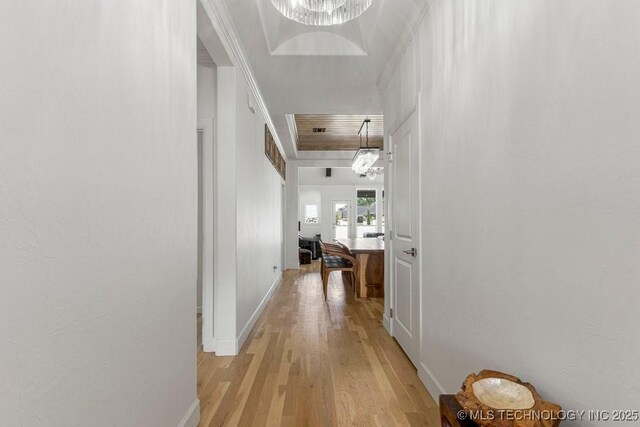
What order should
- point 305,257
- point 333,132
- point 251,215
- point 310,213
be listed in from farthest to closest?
point 310,213, point 305,257, point 333,132, point 251,215

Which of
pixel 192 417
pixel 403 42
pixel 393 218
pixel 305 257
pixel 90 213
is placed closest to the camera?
pixel 90 213

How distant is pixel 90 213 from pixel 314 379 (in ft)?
6.32

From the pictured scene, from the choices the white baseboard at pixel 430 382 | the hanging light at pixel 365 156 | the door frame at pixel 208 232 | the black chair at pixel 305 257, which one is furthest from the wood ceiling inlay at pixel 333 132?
the white baseboard at pixel 430 382

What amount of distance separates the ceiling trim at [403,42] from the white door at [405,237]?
23.0 inches

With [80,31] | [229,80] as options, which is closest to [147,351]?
[80,31]

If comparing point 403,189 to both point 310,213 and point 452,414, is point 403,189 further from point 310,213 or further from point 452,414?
point 310,213

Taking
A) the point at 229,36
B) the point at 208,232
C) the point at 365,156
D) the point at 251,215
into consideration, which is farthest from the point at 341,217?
the point at 229,36

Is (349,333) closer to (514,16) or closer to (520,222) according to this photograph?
(520,222)

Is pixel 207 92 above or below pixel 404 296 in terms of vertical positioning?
above

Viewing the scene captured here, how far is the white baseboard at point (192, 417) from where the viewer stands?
1.66m

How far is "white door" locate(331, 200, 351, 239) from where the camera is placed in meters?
11.4

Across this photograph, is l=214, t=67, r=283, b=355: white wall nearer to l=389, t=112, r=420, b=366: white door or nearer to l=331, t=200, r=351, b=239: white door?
l=389, t=112, r=420, b=366: white door

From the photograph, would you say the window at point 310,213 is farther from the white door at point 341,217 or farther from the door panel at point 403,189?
the door panel at point 403,189

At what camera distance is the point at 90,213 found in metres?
0.95
